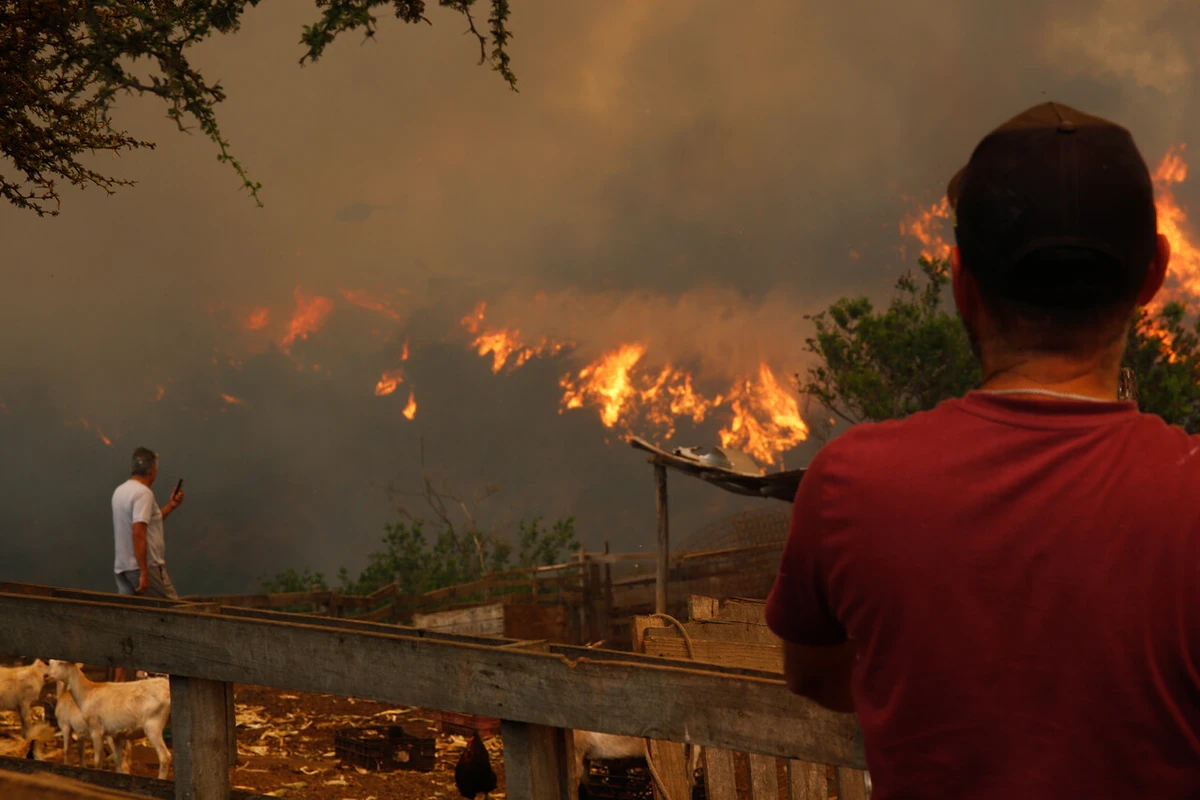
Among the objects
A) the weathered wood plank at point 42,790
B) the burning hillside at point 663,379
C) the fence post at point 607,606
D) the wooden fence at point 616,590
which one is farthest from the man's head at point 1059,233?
the burning hillside at point 663,379

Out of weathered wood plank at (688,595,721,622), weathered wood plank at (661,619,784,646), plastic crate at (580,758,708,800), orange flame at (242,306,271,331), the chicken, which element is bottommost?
plastic crate at (580,758,708,800)

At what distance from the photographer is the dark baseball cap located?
1.31m

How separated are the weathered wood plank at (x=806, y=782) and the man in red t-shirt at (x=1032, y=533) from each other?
108 inches

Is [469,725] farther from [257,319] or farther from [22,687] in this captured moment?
[257,319]

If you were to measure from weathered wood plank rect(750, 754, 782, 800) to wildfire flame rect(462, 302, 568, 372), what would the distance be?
2973 inches

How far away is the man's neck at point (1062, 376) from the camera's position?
1351 mm

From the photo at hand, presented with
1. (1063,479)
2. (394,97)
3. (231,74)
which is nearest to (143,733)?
(1063,479)

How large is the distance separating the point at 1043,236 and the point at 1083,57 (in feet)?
228

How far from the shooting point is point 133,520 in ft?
28.2

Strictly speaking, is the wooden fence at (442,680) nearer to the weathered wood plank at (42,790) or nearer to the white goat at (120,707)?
the weathered wood plank at (42,790)

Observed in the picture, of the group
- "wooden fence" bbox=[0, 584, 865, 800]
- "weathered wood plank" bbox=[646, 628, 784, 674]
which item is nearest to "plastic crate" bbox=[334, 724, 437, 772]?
"weathered wood plank" bbox=[646, 628, 784, 674]

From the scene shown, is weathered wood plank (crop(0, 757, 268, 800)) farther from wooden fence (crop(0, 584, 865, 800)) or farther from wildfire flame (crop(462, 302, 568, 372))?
wildfire flame (crop(462, 302, 568, 372))

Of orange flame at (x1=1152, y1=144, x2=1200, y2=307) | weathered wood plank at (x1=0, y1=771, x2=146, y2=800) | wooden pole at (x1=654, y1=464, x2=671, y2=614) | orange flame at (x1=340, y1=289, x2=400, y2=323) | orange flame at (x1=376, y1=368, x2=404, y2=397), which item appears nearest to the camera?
weathered wood plank at (x1=0, y1=771, x2=146, y2=800)

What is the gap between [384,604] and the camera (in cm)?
1533
